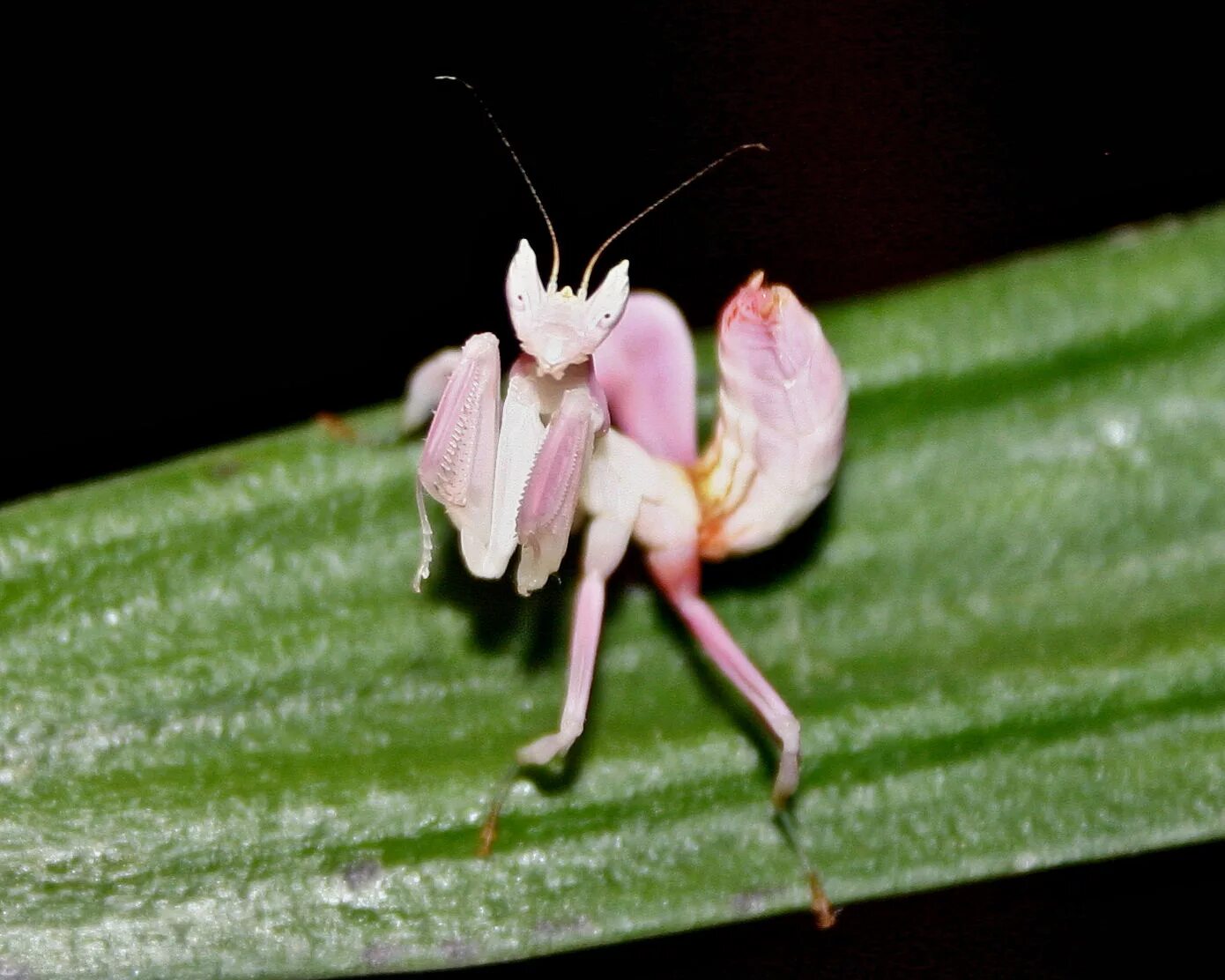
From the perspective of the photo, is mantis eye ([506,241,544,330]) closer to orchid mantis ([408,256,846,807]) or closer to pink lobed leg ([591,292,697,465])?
orchid mantis ([408,256,846,807])

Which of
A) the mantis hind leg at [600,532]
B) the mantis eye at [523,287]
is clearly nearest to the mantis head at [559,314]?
the mantis eye at [523,287]

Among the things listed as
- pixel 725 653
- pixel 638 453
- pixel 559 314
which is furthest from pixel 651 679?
pixel 559 314

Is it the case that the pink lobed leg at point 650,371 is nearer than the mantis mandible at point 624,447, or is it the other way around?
the mantis mandible at point 624,447

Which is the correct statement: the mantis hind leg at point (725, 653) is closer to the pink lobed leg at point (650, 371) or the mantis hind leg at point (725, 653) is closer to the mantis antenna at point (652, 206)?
the pink lobed leg at point (650, 371)

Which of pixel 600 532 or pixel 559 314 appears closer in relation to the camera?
pixel 559 314

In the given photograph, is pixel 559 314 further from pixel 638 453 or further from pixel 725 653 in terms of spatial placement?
pixel 725 653

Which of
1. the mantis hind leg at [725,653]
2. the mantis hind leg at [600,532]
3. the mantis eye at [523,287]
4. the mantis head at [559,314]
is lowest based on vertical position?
the mantis hind leg at [725,653]

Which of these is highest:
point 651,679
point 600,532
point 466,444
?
point 466,444

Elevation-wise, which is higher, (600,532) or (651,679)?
(600,532)

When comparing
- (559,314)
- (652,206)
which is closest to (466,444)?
(559,314)
